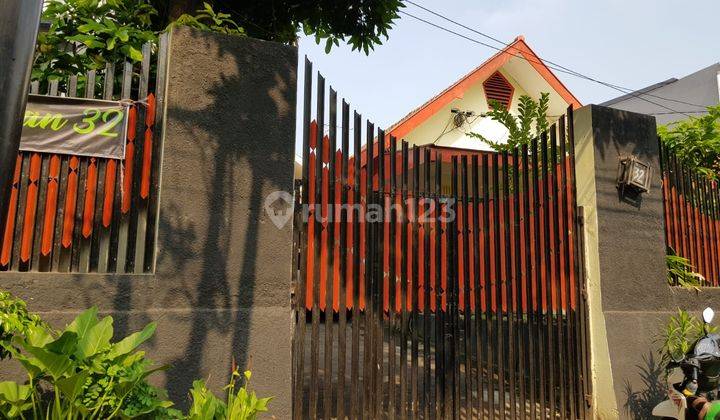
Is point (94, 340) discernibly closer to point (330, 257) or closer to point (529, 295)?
point (330, 257)

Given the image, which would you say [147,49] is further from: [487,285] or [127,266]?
[487,285]

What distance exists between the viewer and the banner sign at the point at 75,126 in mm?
3111

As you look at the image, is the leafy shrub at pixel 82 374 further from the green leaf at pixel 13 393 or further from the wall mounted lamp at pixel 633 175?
the wall mounted lamp at pixel 633 175

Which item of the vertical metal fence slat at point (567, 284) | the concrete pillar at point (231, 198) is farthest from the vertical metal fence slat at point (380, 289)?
the vertical metal fence slat at point (567, 284)

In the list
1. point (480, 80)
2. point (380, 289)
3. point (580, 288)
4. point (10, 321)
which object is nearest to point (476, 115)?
point (480, 80)

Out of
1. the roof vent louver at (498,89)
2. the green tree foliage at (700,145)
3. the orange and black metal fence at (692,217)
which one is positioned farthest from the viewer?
the roof vent louver at (498,89)

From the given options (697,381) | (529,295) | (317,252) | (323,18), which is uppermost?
(323,18)

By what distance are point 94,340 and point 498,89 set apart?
11.6 metres

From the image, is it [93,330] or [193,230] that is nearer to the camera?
[93,330]

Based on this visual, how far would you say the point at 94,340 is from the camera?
2.52 meters

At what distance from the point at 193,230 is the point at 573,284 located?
348 cm

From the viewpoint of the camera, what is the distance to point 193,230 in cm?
328

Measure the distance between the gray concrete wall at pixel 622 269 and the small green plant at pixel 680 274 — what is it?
14 cm

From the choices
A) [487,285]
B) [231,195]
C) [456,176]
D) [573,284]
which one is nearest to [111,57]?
[231,195]
